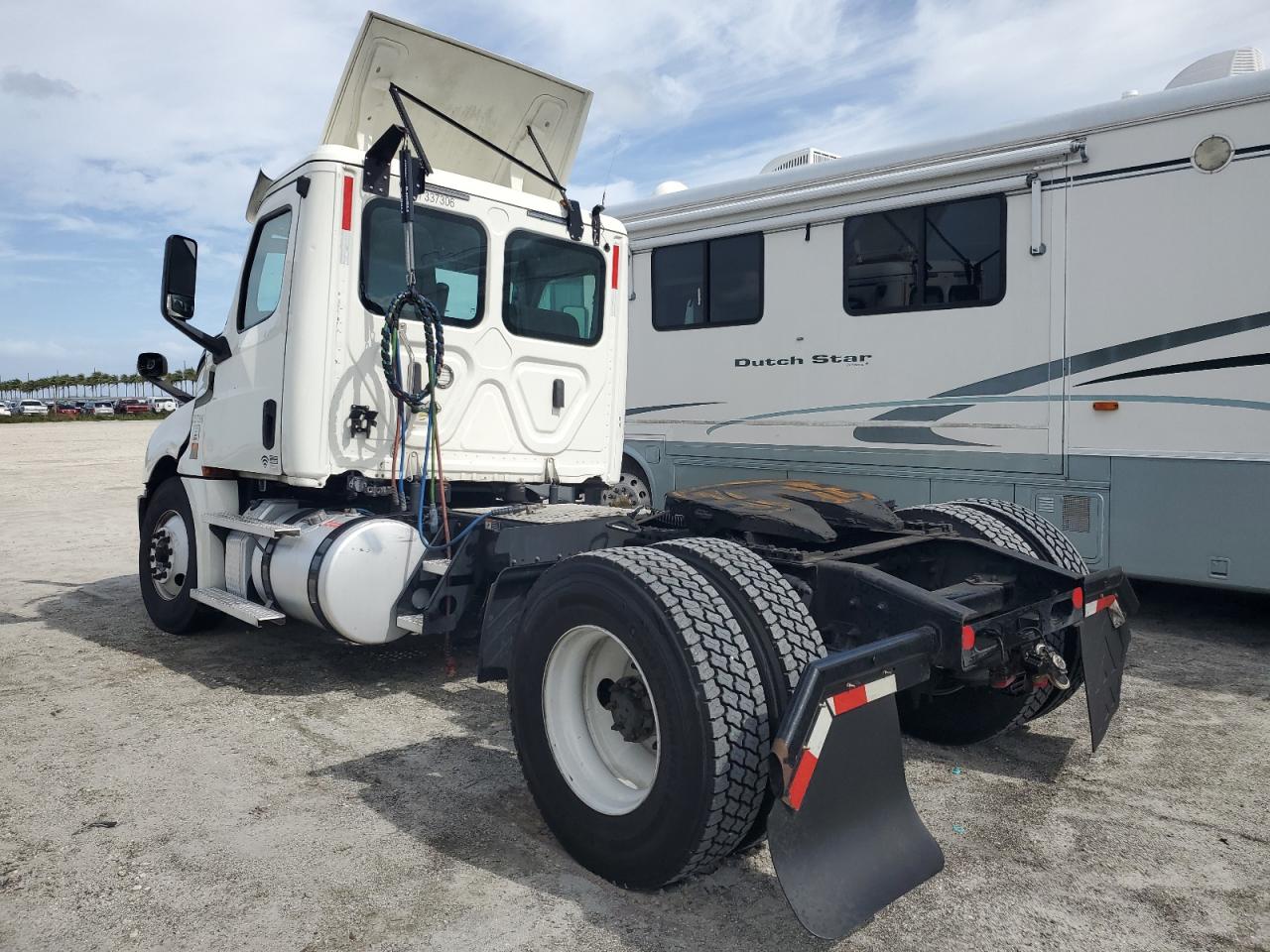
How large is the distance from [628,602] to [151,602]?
430cm

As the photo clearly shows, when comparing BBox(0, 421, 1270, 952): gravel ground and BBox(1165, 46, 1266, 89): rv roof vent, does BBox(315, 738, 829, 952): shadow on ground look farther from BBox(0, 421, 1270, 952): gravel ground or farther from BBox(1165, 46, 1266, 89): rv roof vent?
BBox(1165, 46, 1266, 89): rv roof vent

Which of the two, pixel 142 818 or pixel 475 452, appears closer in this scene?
pixel 142 818

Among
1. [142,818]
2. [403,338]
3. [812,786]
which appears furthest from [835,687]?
[403,338]

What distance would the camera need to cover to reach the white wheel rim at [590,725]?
10.0 feet

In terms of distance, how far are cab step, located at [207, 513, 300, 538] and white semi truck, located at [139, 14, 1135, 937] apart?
20 mm

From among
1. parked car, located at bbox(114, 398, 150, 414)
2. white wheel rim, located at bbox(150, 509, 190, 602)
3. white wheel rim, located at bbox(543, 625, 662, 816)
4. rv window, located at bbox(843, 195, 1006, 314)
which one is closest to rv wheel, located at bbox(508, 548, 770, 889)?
white wheel rim, located at bbox(543, 625, 662, 816)

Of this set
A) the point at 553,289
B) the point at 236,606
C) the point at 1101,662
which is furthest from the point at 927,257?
the point at 236,606

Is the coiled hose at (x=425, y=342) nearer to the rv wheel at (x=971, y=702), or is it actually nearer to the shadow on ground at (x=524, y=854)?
the shadow on ground at (x=524, y=854)

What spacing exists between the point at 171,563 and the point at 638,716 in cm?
405

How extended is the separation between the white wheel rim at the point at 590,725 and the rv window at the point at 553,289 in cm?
261

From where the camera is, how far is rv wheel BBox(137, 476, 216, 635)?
564cm

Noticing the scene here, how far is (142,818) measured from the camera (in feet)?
11.0

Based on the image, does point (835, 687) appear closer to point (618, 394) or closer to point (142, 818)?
point (142, 818)

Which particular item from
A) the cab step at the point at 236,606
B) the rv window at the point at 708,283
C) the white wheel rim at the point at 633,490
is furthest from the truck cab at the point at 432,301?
the white wheel rim at the point at 633,490
